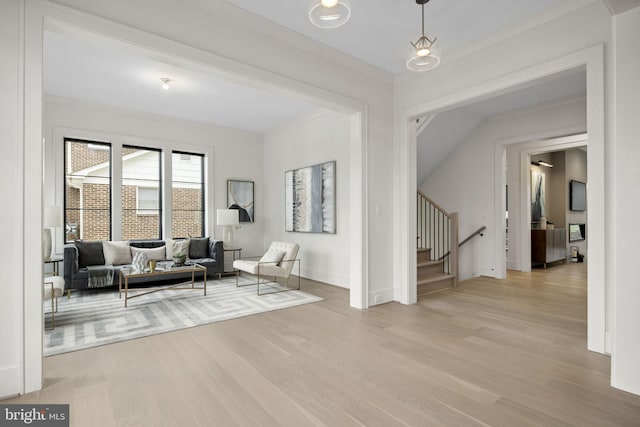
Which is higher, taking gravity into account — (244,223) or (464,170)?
(464,170)

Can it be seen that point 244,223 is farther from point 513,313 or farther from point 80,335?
point 513,313

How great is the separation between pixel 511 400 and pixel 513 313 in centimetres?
224

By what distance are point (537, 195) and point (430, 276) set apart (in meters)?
4.68

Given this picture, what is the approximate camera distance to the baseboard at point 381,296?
4340mm

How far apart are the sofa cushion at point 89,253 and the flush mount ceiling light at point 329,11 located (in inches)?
207

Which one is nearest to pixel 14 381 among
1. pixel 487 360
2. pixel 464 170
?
pixel 487 360

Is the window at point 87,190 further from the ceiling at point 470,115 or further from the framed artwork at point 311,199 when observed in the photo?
the ceiling at point 470,115

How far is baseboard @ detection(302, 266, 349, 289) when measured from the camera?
224 inches

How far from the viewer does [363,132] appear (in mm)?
4281

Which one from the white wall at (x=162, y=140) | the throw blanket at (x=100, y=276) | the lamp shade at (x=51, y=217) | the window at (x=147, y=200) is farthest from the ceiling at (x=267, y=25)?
the throw blanket at (x=100, y=276)

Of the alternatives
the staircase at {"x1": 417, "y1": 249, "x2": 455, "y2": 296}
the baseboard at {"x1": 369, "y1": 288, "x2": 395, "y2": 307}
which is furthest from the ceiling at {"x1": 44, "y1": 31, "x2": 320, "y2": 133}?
the staircase at {"x1": 417, "y1": 249, "x2": 455, "y2": 296}

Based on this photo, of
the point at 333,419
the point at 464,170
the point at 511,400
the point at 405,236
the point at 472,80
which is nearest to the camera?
the point at 333,419

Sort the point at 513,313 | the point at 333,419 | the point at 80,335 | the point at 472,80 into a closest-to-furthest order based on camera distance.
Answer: the point at 333,419, the point at 80,335, the point at 472,80, the point at 513,313

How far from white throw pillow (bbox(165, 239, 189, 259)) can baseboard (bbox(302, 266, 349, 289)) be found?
2.14m
